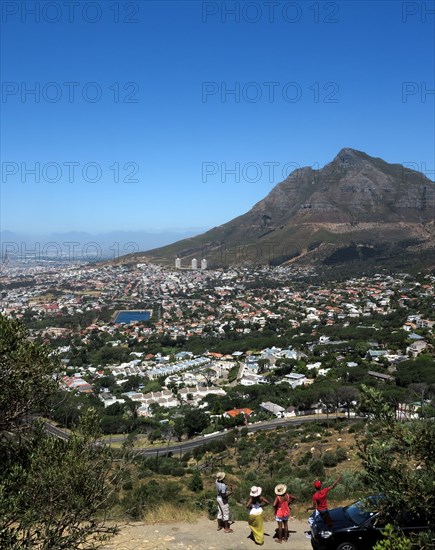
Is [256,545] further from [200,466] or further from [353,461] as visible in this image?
Answer: [200,466]

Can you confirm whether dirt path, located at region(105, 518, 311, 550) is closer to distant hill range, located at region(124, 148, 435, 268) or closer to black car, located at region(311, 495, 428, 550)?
black car, located at region(311, 495, 428, 550)

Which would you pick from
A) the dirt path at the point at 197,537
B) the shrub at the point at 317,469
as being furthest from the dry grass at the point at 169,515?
the shrub at the point at 317,469

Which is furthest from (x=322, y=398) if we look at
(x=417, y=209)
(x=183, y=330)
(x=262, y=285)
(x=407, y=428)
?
(x=417, y=209)

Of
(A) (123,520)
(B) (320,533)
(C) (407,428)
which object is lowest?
(A) (123,520)

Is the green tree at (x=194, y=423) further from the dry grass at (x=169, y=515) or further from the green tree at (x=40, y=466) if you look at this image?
the green tree at (x=40, y=466)

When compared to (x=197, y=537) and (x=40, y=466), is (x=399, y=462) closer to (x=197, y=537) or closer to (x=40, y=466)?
(x=197, y=537)

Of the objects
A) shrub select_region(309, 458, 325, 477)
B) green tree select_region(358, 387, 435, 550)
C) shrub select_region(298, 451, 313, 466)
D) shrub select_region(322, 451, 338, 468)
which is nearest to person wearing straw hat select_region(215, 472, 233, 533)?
green tree select_region(358, 387, 435, 550)
